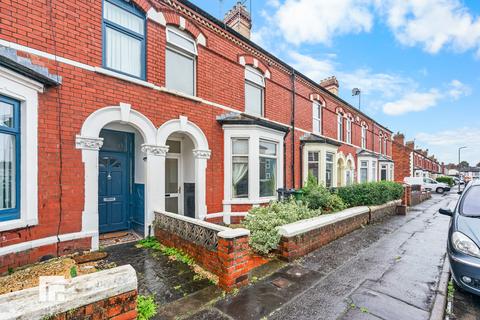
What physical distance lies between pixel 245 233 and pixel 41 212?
3.98 metres

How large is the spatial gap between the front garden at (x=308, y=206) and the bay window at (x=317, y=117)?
4.83 metres

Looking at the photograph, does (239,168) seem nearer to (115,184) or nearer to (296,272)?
(115,184)

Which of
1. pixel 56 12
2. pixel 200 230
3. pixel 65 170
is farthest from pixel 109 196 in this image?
pixel 56 12

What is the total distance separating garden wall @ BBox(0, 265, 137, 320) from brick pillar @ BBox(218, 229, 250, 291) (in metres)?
1.42

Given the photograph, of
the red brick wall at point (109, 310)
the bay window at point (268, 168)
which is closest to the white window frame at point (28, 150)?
the red brick wall at point (109, 310)

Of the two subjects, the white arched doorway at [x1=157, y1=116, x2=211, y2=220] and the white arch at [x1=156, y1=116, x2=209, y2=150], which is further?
the white arched doorway at [x1=157, y1=116, x2=211, y2=220]

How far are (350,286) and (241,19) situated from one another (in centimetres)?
1069

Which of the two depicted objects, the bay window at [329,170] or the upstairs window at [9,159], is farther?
the bay window at [329,170]

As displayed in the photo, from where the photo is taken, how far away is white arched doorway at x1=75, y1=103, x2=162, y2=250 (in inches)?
200

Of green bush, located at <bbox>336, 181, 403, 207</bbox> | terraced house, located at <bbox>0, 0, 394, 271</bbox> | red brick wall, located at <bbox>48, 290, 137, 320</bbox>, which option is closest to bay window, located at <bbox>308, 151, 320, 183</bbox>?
terraced house, located at <bbox>0, 0, 394, 271</bbox>

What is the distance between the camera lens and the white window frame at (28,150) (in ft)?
13.6

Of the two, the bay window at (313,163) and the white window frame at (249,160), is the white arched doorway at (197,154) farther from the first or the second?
the bay window at (313,163)

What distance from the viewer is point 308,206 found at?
298 inches

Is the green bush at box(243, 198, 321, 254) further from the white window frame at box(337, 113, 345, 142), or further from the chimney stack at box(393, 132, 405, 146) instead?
the chimney stack at box(393, 132, 405, 146)
